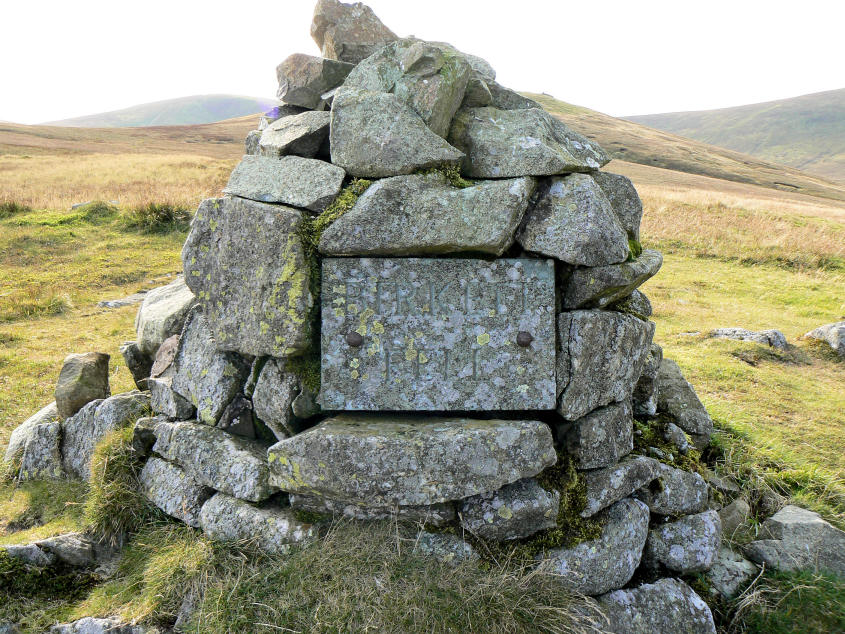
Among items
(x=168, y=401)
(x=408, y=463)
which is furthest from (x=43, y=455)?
(x=408, y=463)

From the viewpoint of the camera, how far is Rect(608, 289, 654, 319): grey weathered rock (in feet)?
17.9

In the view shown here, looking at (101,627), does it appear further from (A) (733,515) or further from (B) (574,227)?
(A) (733,515)

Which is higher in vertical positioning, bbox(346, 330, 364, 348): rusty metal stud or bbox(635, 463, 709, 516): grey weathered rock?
bbox(346, 330, 364, 348): rusty metal stud

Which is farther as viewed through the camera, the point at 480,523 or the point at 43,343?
the point at 43,343

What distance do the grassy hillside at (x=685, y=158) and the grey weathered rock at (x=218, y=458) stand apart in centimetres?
7555

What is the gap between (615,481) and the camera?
4984 mm

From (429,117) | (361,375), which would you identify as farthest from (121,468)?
(429,117)

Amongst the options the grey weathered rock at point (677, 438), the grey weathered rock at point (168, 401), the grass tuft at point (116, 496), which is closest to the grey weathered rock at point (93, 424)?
the grey weathered rock at point (168, 401)

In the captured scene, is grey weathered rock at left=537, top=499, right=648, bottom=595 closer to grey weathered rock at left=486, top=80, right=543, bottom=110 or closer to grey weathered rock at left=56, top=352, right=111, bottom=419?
grey weathered rock at left=486, top=80, right=543, bottom=110

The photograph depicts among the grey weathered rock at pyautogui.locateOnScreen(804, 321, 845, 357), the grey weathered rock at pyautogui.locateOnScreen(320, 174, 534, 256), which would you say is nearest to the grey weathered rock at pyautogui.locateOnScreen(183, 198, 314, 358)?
the grey weathered rock at pyautogui.locateOnScreen(320, 174, 534, 256)

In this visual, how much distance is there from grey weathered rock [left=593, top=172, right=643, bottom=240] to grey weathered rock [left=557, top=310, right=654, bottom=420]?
112 cm

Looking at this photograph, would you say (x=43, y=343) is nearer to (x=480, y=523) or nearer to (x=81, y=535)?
(x=81, y=535)

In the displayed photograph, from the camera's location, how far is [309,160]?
5.19 m

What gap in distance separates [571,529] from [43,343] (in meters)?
9.96
